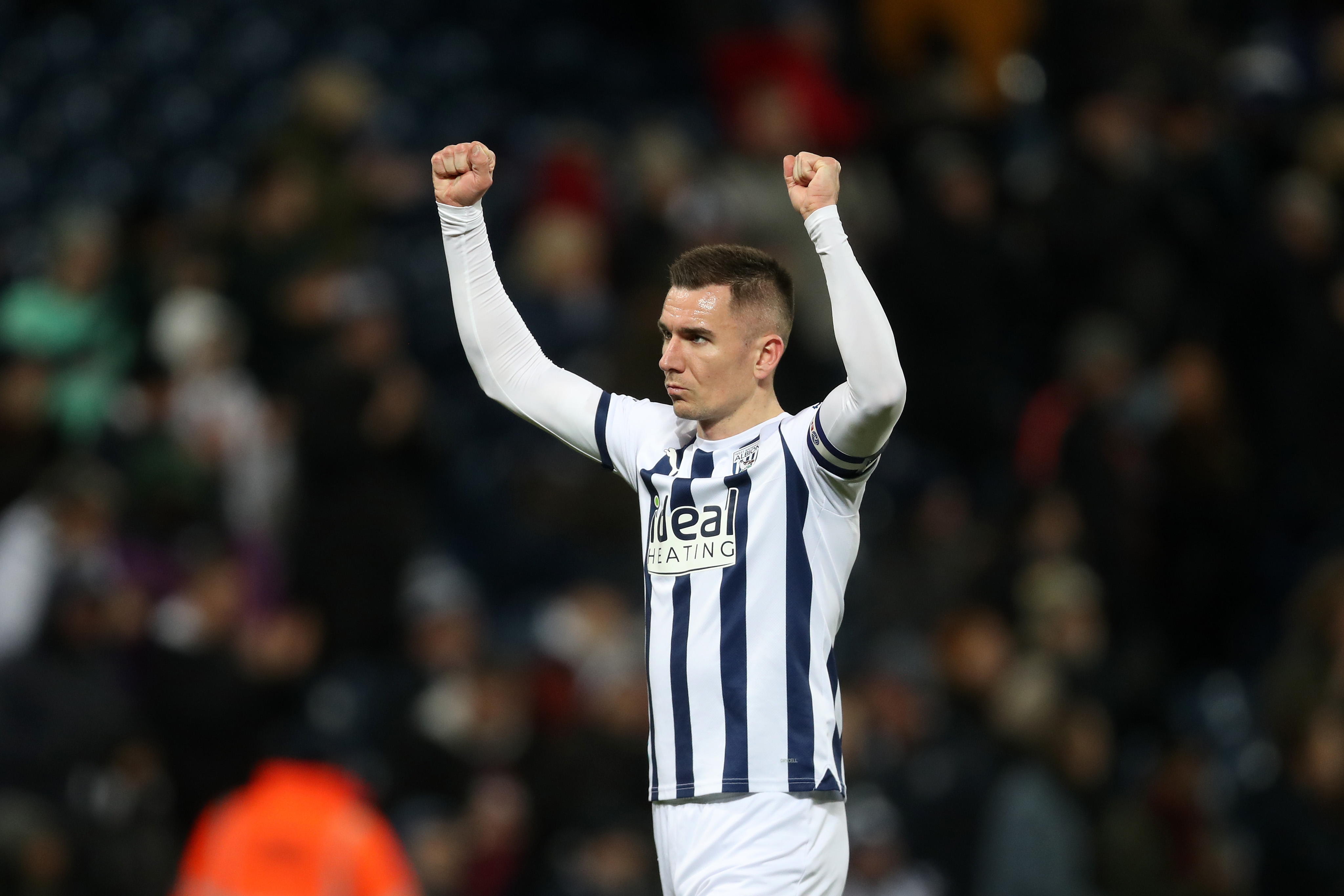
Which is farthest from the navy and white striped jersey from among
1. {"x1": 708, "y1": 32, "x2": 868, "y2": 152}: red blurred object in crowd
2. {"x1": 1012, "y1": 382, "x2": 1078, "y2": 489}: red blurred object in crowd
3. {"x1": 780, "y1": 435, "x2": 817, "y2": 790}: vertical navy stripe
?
{"x1": 708, "y1": 32, "x2": 868, "y2": 152}: red blurred object in crowd

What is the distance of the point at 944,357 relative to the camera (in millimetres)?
11352

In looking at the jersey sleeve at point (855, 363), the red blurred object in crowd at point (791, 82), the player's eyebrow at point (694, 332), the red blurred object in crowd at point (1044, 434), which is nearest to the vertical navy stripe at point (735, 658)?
the jersey sleeve at point (855, 363)

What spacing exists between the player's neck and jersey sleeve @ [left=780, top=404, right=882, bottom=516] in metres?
0.10

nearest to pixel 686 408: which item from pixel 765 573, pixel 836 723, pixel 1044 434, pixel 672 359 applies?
pixel 672 359

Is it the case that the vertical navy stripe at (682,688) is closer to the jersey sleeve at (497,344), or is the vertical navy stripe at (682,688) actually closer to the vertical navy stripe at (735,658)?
the vertical navy stripe at (735,658)

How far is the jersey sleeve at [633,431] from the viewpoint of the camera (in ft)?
16.2

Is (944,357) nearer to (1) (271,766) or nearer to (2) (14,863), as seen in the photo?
(1) (271,766)

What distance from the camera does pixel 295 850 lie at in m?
6.61

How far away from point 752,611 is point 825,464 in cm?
42

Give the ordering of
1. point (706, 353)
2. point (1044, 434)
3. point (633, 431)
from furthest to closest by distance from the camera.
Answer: point (1044, 434)
point (633, 431)
point (706, 353)

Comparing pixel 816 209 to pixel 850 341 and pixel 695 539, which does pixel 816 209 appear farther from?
pixel 695 539

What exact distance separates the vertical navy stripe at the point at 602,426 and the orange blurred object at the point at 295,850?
2.37 m

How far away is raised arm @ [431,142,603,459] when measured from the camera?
506cm

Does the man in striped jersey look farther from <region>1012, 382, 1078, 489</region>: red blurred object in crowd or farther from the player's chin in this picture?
<region>1012, 382, 1078, 489</region>: red blurred object in crowd
